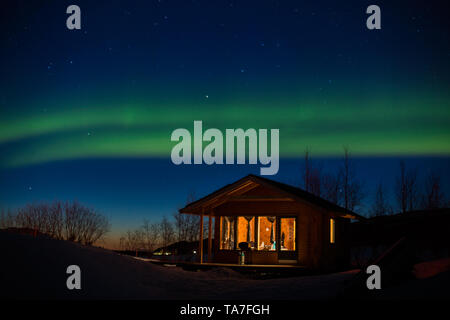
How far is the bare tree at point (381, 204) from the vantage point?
38.9 m

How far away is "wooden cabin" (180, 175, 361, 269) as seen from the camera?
18547 millimetres

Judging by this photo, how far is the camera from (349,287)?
33.4 ft

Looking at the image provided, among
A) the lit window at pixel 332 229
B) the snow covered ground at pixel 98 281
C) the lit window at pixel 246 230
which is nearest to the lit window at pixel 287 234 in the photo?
the lit window at pixel 246 230

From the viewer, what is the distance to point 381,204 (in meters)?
39.0

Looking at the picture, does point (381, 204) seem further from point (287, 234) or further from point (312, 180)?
point (287, 234)

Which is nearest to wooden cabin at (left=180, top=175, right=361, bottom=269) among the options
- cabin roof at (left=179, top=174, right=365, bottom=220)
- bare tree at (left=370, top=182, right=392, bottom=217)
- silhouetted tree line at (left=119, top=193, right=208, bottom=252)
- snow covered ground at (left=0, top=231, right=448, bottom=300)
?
cabin roof at (left=179, top=174, right=365, bottom=220)

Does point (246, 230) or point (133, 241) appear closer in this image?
point (246, 230)

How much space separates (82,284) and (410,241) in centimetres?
826

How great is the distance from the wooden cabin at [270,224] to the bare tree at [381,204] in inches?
753

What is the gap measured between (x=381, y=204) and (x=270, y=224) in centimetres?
2235

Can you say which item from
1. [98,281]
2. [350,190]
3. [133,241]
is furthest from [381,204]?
[98,281]

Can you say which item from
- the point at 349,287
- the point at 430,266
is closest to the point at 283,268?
the point at 430,266

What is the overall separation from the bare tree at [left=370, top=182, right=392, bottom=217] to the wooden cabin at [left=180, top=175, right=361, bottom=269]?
62.7 feet
